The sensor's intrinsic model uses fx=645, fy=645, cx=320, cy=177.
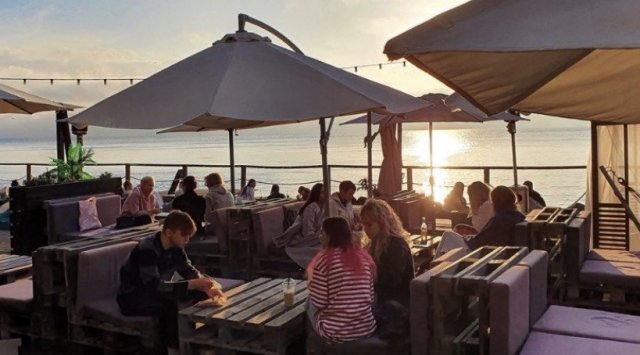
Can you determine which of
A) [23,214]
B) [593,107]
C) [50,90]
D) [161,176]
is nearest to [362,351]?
[593,107]

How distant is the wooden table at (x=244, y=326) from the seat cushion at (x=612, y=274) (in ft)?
8.56

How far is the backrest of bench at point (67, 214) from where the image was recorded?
7.64 metres

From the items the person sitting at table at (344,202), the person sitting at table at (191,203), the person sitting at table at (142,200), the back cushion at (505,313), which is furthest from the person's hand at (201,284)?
the person sitting at table at (142,200)

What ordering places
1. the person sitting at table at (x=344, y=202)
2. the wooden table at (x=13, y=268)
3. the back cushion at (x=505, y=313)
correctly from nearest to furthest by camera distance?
1. the back cushion at (x=505, y=313)
2. the wooden table at (x=13, y=268)
3. the person sitting at table at (x=344, y=202)

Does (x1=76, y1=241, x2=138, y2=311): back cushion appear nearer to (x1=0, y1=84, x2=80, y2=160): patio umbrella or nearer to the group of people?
the group of people

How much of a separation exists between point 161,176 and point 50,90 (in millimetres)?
24647

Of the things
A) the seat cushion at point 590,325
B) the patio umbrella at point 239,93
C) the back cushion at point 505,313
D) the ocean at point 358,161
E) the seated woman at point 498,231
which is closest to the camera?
the back cushion at point 505,313

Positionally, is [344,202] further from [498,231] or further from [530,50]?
[530,50]

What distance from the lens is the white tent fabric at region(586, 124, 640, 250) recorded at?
7887 mm

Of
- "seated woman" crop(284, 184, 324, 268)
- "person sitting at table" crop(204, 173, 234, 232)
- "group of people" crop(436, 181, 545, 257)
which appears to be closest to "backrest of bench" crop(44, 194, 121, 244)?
"person sitting at table" crop(204, 173, 234, 232)

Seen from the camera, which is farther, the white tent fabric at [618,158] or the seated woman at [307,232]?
the white tent fabric at [618,158]

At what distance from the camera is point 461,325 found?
3473 mm

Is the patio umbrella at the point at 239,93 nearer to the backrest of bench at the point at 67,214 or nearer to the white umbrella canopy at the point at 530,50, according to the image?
the white umbrella canopy at the point at 530,50

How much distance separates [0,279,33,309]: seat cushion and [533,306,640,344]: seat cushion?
137 inches
